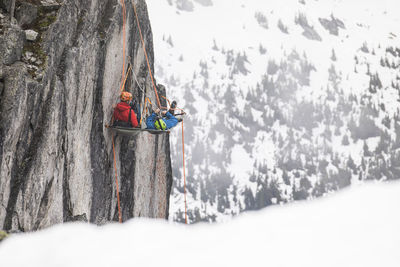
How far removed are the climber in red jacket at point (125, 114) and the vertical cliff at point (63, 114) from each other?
347mm

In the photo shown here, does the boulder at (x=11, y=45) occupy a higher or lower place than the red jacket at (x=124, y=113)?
higher

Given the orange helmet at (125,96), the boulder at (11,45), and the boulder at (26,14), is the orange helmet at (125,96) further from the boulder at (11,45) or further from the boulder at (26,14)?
the boulder at (11,45)

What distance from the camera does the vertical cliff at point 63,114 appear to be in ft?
29.6

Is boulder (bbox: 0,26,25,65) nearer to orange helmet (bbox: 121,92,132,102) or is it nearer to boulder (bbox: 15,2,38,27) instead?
boulder (bbox: 15,2,38,27)

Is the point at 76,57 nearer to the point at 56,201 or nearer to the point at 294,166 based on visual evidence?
the point at 56,201

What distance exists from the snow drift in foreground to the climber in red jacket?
889cm

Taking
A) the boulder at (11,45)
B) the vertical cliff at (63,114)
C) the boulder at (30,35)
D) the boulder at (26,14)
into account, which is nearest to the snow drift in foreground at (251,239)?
the vertical cliff at (63,114)

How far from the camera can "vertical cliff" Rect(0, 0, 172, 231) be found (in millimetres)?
9016

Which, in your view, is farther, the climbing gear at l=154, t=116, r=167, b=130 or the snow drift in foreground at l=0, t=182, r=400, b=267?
the climbing gear at l=154, t=116, r=167, b=130

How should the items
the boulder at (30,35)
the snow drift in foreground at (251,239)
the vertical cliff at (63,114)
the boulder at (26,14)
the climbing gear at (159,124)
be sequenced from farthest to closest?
the climbing gear at (159,124) < the boulder at (26,14) < the boulder at (30,35) < the vertical cliff at (63,114) < the snow drift in foreground at (251,239)

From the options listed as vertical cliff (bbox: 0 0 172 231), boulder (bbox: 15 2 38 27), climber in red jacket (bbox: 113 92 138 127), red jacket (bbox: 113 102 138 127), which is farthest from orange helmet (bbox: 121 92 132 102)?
boulder (bbox: 15 2 38 27)

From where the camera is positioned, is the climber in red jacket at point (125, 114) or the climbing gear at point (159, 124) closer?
the climber in red jacket at point (125, 114)

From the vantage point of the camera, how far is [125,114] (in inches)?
533

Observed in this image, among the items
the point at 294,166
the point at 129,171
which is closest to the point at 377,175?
the point at 294,166
